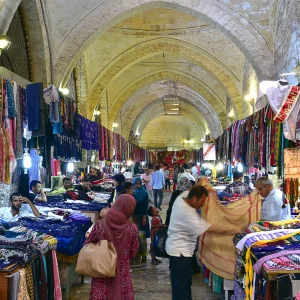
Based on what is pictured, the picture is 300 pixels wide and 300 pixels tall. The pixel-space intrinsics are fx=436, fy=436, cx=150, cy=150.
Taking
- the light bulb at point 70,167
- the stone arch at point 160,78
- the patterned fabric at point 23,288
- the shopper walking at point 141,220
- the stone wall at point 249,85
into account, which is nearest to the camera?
the patterned fabric at point 23,288

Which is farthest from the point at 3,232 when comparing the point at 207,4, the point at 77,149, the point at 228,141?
the point at 207,4

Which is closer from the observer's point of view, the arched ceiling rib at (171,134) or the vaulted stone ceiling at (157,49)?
the vaulted stone ceiling at (157,49)

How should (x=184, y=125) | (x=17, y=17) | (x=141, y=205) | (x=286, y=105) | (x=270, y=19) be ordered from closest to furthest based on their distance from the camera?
(x=286, y=105)
(x=141, y=205)
(x=17, y=17)
(x=270, y=19)
(x=184, y=125)

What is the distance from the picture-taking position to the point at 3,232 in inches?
167

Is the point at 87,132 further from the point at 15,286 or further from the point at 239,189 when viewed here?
the point at 15,286

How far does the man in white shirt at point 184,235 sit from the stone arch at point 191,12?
22.5ft

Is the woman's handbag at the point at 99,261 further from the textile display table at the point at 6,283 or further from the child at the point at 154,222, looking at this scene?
the child at the point at 154,222

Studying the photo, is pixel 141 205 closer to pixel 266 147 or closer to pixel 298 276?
pixel 266 147

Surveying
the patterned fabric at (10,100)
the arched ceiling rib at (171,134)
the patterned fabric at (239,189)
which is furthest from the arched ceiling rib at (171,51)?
the arched ceiling rib at (171,134)

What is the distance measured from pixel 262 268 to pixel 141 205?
13.4 feet

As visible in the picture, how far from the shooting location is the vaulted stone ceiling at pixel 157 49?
1027 centimetres

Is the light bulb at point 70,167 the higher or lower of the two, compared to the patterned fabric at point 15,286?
higher

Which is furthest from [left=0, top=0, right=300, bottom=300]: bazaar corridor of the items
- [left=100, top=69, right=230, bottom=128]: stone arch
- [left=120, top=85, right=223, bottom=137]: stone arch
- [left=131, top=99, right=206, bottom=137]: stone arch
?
A: [left=131, top=99, right=206, bottom=137]: stone arch

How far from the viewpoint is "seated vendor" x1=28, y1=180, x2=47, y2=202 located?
294 inches
